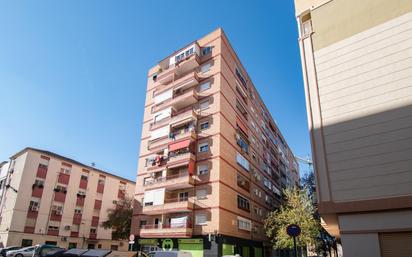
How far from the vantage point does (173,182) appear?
29219 millimetres

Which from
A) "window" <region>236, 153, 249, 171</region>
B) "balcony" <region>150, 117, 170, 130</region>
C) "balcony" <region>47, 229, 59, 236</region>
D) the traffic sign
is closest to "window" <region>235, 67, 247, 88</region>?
"window" <region>236, 153, 249, 171</region>

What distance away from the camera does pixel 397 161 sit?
10.6m

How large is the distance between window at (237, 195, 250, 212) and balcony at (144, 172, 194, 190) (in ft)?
21.1

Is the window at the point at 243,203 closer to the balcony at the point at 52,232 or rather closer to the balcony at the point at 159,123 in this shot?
the balcony at the point at 159,123

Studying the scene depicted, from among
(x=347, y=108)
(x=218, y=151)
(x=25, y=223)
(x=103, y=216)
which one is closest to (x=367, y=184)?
(x=347, y=108)

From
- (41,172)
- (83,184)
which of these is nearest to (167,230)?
(41,172)

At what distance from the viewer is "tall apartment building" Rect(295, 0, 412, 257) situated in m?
10.4

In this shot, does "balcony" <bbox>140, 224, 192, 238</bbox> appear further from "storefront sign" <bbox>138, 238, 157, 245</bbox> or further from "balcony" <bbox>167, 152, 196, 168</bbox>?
"balcony" <bbox>167, 152, 196, 168</bbox>

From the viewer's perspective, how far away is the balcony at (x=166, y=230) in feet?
86.9

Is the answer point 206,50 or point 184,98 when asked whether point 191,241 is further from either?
point 206,50

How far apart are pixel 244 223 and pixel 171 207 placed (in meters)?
8.87

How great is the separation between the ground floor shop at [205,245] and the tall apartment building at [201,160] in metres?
0.08

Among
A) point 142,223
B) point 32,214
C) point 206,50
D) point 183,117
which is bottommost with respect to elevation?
point 142,223

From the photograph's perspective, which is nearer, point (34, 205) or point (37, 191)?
point (34, 205)
